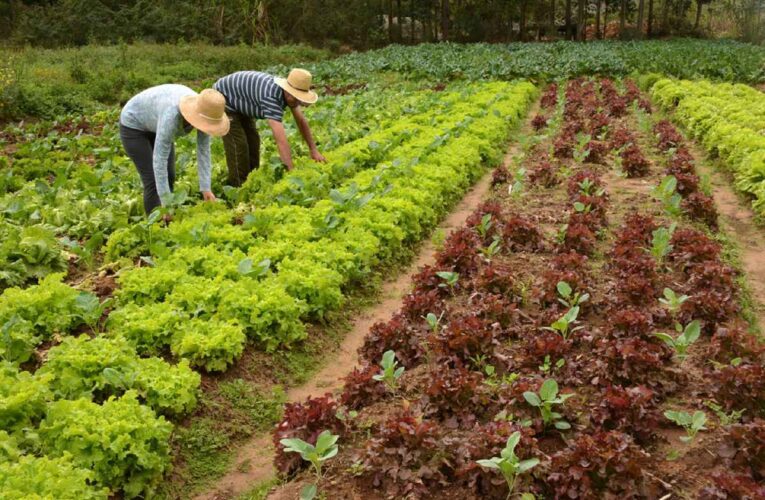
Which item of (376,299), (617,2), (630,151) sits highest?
(617,2)

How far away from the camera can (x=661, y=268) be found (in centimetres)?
689

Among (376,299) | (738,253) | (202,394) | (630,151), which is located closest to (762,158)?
(630,151)

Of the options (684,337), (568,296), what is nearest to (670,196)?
(568,296)

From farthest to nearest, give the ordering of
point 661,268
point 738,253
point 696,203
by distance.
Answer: point 696,203, point 738,253, point 661,268

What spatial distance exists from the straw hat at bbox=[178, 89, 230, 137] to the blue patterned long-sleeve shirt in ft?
0.58

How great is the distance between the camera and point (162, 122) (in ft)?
21.2

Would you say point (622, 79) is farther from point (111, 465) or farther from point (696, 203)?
point (111, 465)

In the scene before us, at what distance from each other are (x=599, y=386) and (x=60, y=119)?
15.7 metres

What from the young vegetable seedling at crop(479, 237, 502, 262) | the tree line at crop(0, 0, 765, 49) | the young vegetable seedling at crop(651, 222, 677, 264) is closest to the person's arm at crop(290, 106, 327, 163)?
the young vegetable seedling at crop(479, 237, 502, 262)

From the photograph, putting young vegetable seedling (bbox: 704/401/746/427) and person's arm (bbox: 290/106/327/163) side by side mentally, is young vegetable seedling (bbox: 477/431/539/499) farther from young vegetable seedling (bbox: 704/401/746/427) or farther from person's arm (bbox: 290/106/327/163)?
person's arm (bbox: 290/106/327/163)

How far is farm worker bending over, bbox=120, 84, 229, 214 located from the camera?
20.8 feet

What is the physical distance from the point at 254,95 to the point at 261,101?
0.54ft

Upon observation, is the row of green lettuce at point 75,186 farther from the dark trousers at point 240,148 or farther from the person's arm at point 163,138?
the person's arm at point 163,138

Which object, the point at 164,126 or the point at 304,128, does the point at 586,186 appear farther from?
the point at 164,126
